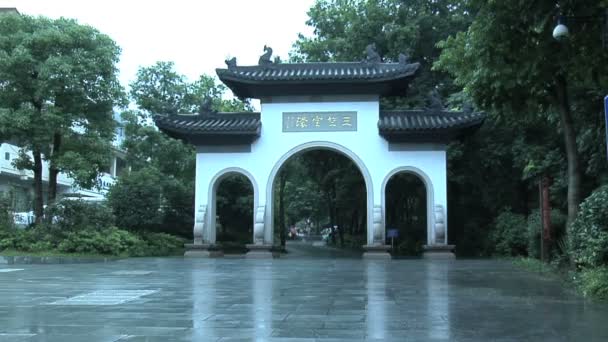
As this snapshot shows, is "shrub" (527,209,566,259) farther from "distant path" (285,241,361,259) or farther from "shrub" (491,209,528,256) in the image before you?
"distant path" (285,241,361,259)

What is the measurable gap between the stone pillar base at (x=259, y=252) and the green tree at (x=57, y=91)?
571 cm

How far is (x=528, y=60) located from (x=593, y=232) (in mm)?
3042

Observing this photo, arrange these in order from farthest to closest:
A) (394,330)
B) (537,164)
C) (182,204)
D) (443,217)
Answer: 1. (182,204)
2. (443,217)
3. (537,164)
4. (394,330)

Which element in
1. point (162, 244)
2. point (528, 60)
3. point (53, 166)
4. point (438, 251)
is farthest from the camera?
point (162, 244)

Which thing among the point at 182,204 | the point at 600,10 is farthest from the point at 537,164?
the point at 182,204

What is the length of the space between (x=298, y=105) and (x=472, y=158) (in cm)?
664

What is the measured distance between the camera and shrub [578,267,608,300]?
25.8 feet

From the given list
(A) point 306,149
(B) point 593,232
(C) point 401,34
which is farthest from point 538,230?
(C) point 401,34

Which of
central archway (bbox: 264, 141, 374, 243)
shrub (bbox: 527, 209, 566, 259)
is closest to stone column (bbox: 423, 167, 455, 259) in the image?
central archway (bbox: 264, 141, 374, 243)

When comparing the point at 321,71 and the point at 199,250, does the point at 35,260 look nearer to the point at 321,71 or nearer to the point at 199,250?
the point at 199,250

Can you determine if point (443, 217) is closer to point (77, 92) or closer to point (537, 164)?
point (537, 164)

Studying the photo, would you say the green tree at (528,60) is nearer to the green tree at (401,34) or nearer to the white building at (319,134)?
the white building at (319,134)

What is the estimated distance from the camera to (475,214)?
882 inches

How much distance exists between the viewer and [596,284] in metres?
7.99
